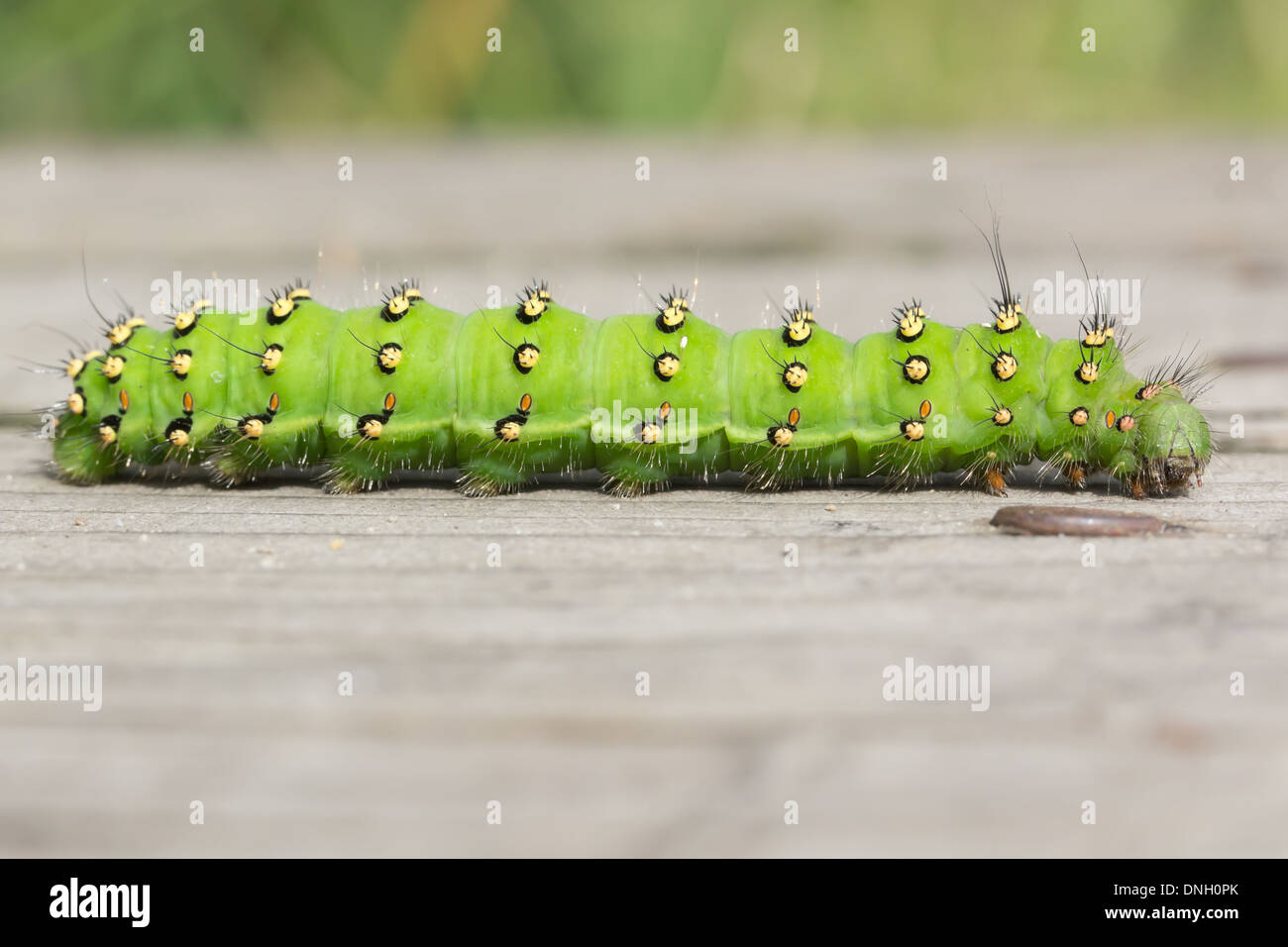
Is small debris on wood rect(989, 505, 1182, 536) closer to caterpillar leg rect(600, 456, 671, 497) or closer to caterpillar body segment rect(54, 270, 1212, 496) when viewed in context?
caterpillar body segment rect(54, 270, 1212, 496)

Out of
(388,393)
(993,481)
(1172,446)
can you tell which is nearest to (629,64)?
(388,393)

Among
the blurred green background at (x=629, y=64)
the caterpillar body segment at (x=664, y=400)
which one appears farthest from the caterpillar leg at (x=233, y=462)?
the blurred green background at (x=629, y=64)

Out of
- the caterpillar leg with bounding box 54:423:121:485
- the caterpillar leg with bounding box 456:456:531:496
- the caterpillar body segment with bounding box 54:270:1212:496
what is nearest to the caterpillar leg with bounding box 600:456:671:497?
the caterpillar body segment with bounding box 54:270:1212:496

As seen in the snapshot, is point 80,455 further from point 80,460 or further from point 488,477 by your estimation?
point 488,477

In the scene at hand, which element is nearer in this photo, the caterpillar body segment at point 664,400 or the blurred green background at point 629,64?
the caterpillar body segment at point 664,400

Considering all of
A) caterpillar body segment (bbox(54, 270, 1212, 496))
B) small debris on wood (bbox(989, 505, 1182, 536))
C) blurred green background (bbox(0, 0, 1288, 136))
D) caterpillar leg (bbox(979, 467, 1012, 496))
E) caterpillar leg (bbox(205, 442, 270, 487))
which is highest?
blurred green background (bbox(0, 0, 1288, 136))

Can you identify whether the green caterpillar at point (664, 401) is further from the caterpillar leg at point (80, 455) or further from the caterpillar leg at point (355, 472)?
the caterpillar leg at point (80, 455)

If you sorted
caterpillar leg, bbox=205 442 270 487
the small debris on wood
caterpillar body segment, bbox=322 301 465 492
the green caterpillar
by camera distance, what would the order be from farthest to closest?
caterpillar leg, bbox=205 442 270 487
caterpillar body segment, bbox=322 301 465 492
the green caterpillar
the small debris on wood
